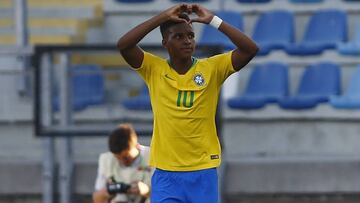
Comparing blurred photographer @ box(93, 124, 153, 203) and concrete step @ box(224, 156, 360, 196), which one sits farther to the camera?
concrete step @ box(224, 156, 360, 196)

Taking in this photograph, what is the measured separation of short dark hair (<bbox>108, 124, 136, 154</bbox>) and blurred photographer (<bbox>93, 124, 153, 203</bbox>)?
22mm

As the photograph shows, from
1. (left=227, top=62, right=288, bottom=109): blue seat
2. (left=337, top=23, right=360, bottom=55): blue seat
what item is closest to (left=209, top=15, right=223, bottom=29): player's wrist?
(left=227, top=62, right=288, bottom=109): blue seat

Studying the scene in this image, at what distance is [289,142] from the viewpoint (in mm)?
12453

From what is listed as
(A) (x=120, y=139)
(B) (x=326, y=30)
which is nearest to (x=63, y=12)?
(B) (x=326, y=30)

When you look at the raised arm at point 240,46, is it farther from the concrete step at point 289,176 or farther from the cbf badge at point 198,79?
the concrete step at point 289,176

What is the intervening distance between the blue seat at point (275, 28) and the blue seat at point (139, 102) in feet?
8.57

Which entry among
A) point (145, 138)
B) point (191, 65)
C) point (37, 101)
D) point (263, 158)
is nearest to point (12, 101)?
point (37, 101)

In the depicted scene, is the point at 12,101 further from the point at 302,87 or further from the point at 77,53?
the point at 302,87

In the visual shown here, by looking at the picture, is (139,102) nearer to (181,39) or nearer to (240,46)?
(240,46)

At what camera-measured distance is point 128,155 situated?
9.94 metres

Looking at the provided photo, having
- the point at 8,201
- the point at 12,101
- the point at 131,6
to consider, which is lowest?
the point at 8,201

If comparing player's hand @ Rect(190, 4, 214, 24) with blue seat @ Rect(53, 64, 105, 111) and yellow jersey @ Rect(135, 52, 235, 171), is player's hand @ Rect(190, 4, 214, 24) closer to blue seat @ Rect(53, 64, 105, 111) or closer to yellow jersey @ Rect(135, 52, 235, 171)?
yellow jersey @ Rect(135, 52, 235, 171)

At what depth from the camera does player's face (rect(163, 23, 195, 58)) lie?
7215 mm

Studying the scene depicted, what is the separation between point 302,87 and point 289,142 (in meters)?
0.98
